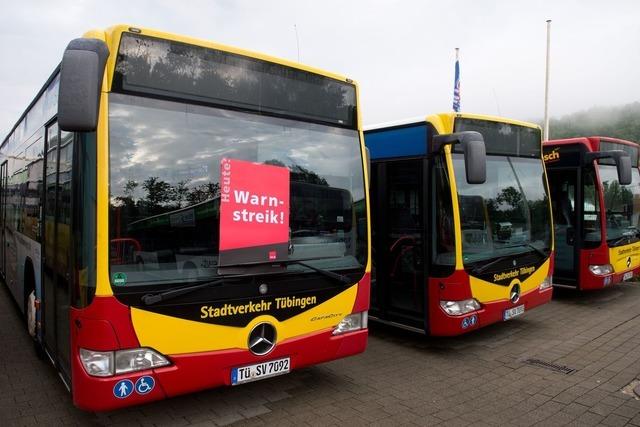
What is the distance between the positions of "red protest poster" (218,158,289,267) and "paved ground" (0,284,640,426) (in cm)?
139

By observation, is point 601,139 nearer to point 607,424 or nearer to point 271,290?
point 607,424

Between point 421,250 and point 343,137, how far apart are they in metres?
2.07

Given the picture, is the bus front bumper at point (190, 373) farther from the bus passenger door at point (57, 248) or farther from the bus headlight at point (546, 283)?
the bus headlight at point (546, 283)

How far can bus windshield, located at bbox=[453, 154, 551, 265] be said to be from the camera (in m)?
5.59

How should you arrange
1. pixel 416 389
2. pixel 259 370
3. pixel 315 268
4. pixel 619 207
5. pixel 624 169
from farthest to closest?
1. pixel 619 207
2. pixel 624 169
3. pixel 416 389
4. pixel 315 268
5. pixel 259 370

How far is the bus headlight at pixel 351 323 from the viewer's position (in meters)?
4.23

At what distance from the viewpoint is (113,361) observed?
3.06 meters

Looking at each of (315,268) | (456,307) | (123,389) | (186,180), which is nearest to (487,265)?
(456,307)

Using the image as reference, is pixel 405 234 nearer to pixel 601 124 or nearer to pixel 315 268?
pixel 315 268

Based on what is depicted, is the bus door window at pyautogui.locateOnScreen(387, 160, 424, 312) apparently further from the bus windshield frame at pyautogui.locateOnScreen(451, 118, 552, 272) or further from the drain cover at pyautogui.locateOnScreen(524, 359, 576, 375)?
the drain cover at pyautogui.locateOnScreen(524, 359, 576, 375)

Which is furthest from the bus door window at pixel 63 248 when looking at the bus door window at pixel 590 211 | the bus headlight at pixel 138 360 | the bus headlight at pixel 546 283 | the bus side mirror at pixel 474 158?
the bus door window at pixel 590 211

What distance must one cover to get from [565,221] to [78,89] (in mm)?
8299

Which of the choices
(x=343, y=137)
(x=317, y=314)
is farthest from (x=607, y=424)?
(x=343, y=137)

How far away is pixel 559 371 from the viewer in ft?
16.8
